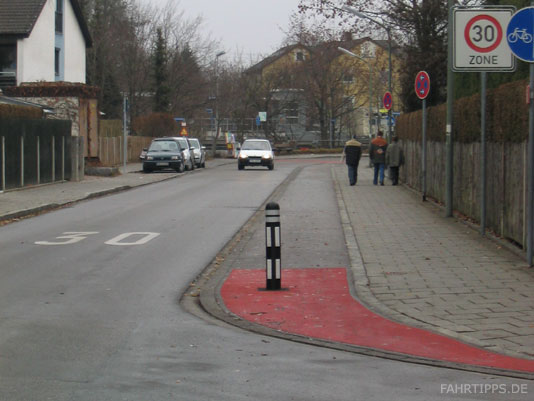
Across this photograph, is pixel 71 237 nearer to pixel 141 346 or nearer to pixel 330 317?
pixel 330 317

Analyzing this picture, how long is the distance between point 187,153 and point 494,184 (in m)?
30.0

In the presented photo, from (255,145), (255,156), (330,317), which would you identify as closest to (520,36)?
(330,317)

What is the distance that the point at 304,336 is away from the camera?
Answer: 23.9 feet

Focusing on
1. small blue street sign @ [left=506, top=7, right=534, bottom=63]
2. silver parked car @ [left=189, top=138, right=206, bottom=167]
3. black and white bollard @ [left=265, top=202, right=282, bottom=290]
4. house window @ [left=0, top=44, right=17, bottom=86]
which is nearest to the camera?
black and white bollard @ [left=265, top=202, right=282, bottom=290]

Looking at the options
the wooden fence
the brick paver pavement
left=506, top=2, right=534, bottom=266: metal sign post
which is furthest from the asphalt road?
left=506, top=2, right=534, bottom=266: metal sign post

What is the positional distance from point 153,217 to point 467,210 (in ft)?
20.6

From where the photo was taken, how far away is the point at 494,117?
1377 cm

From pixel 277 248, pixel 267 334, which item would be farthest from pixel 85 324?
pixel 277 248

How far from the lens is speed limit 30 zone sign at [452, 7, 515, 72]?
13234 millimetres

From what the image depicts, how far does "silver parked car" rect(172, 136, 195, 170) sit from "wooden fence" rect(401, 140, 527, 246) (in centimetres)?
Answer: 2293

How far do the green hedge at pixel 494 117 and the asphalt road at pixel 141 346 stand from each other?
9.96 ft

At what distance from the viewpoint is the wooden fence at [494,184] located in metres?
11.9

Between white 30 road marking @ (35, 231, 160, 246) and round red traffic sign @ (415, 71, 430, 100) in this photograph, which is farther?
round red traffic sign @ (415, 71, 430, 100)

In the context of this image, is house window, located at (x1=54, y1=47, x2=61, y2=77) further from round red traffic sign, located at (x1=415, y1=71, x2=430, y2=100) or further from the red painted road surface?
the red painted road surface
